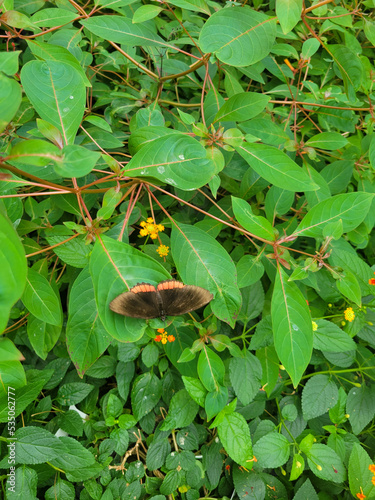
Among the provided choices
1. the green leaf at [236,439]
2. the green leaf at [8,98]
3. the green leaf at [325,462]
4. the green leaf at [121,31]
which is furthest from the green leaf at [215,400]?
the green leaf at [121,31]

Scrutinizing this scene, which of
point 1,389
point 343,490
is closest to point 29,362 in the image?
point 1,389

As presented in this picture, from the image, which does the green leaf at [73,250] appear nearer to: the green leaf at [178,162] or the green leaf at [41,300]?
the green leaf at [41,300]

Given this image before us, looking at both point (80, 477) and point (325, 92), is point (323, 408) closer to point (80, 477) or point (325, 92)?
point (80, 477)

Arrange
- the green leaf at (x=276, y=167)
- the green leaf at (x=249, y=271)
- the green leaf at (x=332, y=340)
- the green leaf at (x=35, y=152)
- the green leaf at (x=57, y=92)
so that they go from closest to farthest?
the green leaf at (x=35, y=152), the green leaf at (x=57, y=92), the green leaf at (x=276, y=167), the green leaf at (x=249, y=271), the green leaf at (x=332, y=340)

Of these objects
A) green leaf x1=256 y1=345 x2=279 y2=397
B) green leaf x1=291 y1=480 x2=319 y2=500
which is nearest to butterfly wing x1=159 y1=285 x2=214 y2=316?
green leaf x1=256 y1=345 x2=279 y2=397

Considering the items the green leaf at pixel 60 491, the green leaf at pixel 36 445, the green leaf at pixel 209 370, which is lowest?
the green leaf at pixel 60 491

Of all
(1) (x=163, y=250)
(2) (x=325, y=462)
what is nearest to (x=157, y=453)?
(2) (x=325, y=462)

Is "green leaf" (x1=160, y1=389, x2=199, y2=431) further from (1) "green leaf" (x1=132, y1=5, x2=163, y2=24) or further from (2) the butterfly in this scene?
(1) "green leaf" (x1=132, y1=5, x2=163, y2=24)
